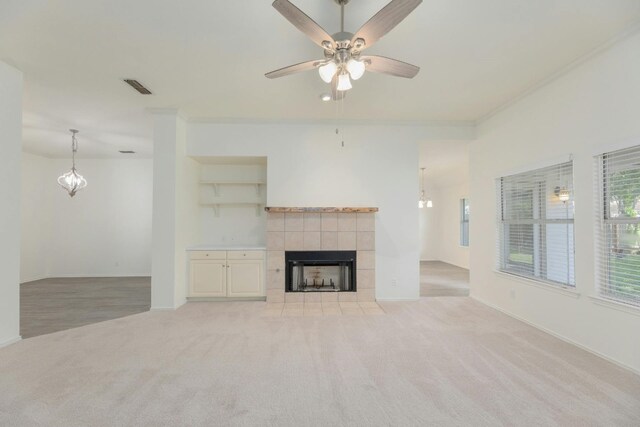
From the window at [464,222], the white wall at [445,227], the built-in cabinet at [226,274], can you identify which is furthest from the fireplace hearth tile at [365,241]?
the window at [464,222]

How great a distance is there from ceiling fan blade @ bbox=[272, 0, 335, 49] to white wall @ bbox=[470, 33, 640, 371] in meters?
2.61

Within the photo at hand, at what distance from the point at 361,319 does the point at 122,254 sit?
6.23 metres

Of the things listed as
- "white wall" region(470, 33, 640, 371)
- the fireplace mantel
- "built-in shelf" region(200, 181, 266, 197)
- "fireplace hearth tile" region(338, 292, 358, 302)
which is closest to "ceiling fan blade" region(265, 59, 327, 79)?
the fireplace mantel

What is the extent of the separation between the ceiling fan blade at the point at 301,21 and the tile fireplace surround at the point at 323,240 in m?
2.99

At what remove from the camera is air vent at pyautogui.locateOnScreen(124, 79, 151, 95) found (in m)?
3.78

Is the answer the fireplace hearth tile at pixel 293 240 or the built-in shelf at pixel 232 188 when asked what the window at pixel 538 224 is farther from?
the built-in shelf at pixel 232 188

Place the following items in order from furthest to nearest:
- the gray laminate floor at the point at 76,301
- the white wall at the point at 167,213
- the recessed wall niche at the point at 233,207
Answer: the recessed wall niche at the point at 233,207
the white wall at the point at 167,213
the gray laminate floor at the point at 76,301

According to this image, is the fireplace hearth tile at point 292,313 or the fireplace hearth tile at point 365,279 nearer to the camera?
the fireplace hearth tile at point 292,313

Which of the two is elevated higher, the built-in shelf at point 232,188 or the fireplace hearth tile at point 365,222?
the built-in shelf at point 232,188

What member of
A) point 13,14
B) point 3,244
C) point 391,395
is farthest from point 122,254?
point 391,395

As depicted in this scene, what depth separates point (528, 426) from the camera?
201 cm

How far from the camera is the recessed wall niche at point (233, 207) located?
5.75 meters

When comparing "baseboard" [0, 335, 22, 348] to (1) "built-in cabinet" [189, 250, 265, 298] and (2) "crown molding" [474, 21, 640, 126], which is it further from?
(2) "crown molding" [474, 21, 640, 126]

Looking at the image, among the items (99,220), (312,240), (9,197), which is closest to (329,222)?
(312,240)
